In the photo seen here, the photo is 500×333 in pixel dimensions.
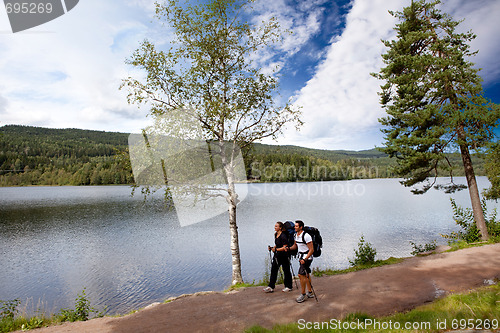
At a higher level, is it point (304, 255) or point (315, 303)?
point (304, 255)

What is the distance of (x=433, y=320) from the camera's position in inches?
192

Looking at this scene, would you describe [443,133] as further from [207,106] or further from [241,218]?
[241,218]

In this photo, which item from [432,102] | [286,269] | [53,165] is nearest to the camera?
[286,269]

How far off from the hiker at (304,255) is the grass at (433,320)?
1.49 metres

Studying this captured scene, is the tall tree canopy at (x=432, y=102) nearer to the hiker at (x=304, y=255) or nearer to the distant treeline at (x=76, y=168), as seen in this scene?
the hiker at (x=304, y=255)

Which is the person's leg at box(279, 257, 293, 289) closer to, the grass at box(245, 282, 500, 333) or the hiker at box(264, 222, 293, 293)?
the hiker at box(264, 222, 293, 293)

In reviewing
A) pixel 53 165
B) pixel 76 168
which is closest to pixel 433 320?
pixel 76 168

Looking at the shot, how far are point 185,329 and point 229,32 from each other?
1265 cm

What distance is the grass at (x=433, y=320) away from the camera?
4.57 m

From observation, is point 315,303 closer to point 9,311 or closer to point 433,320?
point 433,320

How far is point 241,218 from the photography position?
33188 mm

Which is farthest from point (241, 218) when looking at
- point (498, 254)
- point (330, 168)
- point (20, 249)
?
point (330, 168)

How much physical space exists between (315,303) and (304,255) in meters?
1.25

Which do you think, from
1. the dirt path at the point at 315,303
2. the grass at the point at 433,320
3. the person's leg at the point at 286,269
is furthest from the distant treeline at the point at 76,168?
the grass at the point at 433,320
